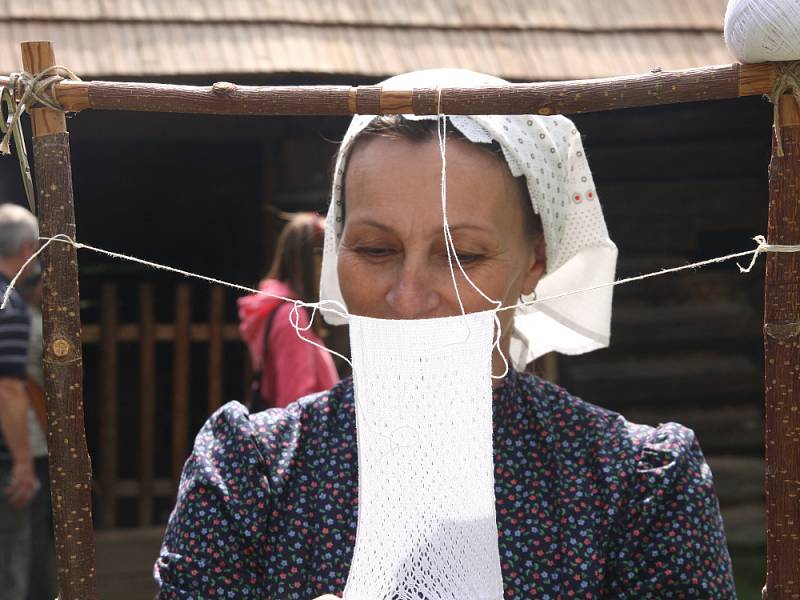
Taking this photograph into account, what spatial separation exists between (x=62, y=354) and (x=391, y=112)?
531mm

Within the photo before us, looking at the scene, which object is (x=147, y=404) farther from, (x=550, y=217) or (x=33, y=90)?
(x=33, y=90)

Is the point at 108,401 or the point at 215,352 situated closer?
the point at 215,352

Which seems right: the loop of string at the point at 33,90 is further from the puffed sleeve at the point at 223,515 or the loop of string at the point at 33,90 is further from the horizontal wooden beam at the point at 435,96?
the puffed sleeve at the point at 223,515

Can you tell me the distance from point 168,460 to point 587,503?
6.61 meters

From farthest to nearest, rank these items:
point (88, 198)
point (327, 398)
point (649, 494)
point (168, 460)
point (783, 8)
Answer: point (88, 198)
point (168, 460)
point (327, 398)
point (649, 494)
point (783, 8)

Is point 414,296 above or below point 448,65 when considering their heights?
below

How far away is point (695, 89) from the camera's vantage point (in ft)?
4.40

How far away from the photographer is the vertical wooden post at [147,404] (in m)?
5.71

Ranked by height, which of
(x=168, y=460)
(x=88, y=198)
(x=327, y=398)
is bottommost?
(x=168, y=460)

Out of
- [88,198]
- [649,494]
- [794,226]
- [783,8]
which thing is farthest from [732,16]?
[88,198]

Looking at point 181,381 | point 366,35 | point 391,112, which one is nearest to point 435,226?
point 391,112

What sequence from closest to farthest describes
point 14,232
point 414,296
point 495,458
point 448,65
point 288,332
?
point 414,296 → point 495,458 → point 288,332 → point 14,232 → point 448,65

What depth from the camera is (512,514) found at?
159 cm

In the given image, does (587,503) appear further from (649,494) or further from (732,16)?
(732,16)
